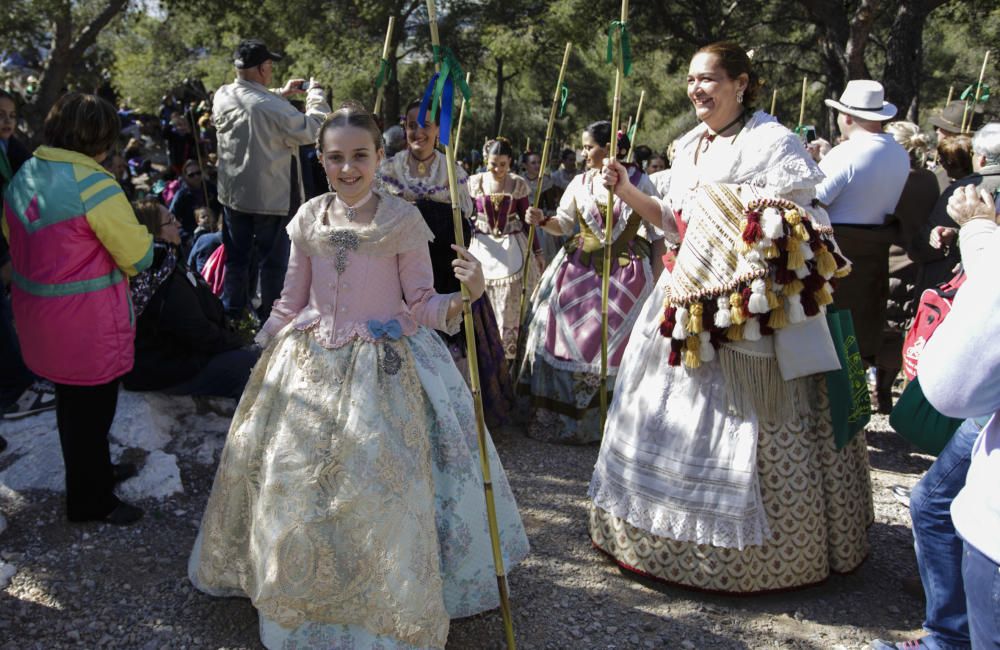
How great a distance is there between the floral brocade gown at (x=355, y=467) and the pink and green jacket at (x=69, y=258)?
0.88m

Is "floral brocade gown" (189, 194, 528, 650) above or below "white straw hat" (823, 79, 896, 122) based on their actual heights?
below

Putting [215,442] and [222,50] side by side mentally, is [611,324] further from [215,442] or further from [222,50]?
[222,50]

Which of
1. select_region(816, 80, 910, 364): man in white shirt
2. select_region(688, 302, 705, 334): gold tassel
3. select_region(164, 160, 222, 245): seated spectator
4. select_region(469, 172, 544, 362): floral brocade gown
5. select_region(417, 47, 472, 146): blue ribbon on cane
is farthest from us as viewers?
select_region(164, 160, 222, 245): seated spectator

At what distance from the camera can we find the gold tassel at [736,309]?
299cm

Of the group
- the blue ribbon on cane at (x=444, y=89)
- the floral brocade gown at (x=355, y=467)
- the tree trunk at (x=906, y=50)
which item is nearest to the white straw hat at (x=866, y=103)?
the blue ribbon on cane at (x=444, y=89)

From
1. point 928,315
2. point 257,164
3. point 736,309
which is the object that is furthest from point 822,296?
point 257,164

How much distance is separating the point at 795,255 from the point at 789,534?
105 centimetres

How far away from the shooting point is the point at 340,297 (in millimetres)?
2822

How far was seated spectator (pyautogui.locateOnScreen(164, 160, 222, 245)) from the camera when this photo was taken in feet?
26.8

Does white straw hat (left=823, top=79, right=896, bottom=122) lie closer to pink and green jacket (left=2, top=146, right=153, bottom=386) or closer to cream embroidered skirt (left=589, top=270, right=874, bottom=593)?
cream embroidered skirt (left=589, top=270, right=874, bottom=593)

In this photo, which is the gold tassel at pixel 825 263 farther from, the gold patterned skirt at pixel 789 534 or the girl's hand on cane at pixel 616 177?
the girl's hand on cane at pixel 616 177

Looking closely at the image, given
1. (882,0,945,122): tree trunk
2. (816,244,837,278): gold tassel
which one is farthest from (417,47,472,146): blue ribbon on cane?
(882,0,945,122): tree trunk

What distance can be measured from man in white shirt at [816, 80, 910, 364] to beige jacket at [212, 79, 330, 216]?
305 centimetres

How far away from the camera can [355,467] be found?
8.56 feet
